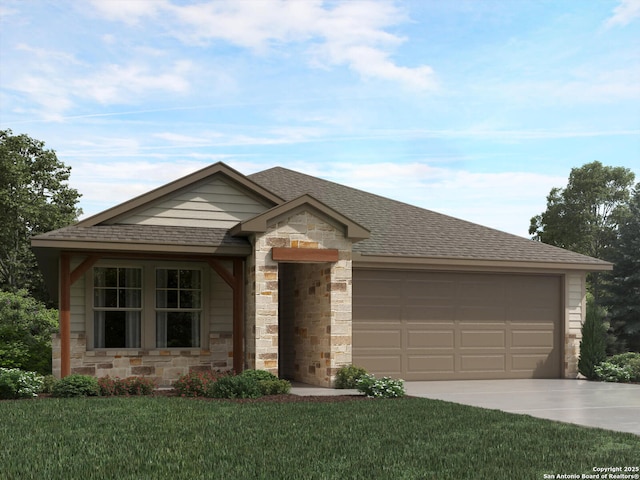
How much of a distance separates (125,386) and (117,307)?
2362 mm

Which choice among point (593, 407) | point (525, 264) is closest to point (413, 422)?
point (593, 407)

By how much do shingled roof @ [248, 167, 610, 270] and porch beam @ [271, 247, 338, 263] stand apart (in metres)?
1.73

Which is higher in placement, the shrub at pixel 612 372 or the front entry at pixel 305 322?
the front entry at pixel 305 322

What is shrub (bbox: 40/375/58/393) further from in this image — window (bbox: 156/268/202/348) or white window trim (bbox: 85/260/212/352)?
window (bbox: 156/268/202/348)

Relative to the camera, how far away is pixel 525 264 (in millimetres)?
19656

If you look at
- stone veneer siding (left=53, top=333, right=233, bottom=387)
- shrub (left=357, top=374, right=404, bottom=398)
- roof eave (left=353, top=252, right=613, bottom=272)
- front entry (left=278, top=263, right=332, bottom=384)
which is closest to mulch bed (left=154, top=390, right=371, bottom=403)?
shrub (left=357, top=374, right=404, bottom=398)

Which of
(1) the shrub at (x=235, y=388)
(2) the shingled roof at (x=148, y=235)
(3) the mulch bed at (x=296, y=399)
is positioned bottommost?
(3) the mulch bed at (x=296, y=399)

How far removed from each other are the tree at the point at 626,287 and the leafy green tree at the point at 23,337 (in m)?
17.1

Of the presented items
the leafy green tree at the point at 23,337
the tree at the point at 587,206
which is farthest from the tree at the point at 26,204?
the tree at the point at 587,206

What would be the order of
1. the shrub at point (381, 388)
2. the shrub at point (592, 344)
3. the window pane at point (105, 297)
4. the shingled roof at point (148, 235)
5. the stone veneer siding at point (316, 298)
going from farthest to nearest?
the shrub at point (592, 344) < the window pane at point (105, 297) < the stone veneer siding at point (316, 298) < the shingled roof at point (148, 235) < the shrub at point (381, 388)

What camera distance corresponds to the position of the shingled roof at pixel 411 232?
754 inches

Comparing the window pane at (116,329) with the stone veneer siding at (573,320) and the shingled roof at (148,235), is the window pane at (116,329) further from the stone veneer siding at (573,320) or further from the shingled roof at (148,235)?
the stone veneer siding at (573,320)

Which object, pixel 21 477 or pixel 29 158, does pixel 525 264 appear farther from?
pixel 29 158

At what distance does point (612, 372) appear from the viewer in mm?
19484
